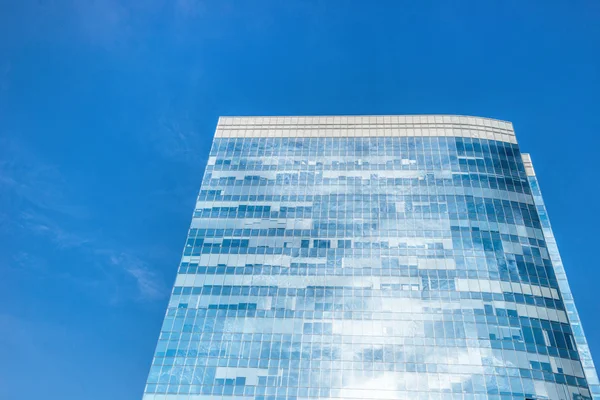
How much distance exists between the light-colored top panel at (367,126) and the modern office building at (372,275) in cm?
30

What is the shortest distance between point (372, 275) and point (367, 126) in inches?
1216

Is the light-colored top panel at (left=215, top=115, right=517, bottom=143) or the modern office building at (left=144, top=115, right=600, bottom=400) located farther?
the light-colored top panel at (left=215, top=115, right=517, bottom=143)

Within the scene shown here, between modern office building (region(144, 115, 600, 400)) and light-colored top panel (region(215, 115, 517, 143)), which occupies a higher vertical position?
light-colored top panel (region(215, 115, 517, 143))

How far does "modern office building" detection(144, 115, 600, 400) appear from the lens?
204ft

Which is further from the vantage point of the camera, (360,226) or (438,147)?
(438,147)

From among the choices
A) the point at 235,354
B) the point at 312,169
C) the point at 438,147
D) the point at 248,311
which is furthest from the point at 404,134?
the point at 235,354

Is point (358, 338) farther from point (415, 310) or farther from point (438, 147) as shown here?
point (438, 147)

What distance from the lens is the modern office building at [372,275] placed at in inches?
2442

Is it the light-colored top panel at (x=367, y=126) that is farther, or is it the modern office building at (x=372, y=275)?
the light-colored top panel at (x=367, y=126)

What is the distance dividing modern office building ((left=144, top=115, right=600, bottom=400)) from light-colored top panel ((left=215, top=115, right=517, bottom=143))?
296 mm

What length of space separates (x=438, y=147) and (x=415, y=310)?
31.3 metres

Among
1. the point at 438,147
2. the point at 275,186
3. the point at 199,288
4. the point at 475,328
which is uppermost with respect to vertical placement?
the point at 438,147

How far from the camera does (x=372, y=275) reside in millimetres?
71188

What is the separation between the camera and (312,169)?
85000 mm
